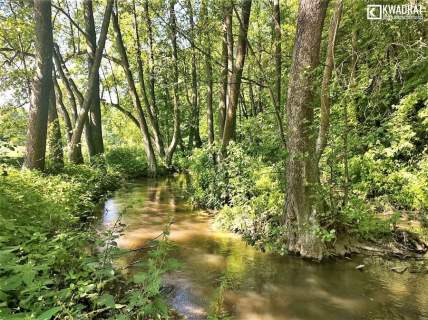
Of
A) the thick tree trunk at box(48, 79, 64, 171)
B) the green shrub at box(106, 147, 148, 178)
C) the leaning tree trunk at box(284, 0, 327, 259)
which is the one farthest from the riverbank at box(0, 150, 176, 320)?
the green shrub at box(106, 147, 148, 178)

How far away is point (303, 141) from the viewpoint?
611 centimetres

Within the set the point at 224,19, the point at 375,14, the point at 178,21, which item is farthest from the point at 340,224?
the point at 178,21

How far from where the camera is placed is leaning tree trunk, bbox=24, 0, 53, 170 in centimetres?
866

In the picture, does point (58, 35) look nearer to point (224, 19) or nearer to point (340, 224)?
point (224, 19)

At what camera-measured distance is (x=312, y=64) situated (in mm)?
5949

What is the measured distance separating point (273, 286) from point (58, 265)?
9.93 ft

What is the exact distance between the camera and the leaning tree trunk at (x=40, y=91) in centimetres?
866

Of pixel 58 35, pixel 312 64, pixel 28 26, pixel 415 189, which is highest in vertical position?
pixel 58 35

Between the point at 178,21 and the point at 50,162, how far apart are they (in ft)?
24.8

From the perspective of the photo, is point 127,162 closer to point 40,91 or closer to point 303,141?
point 40,91
